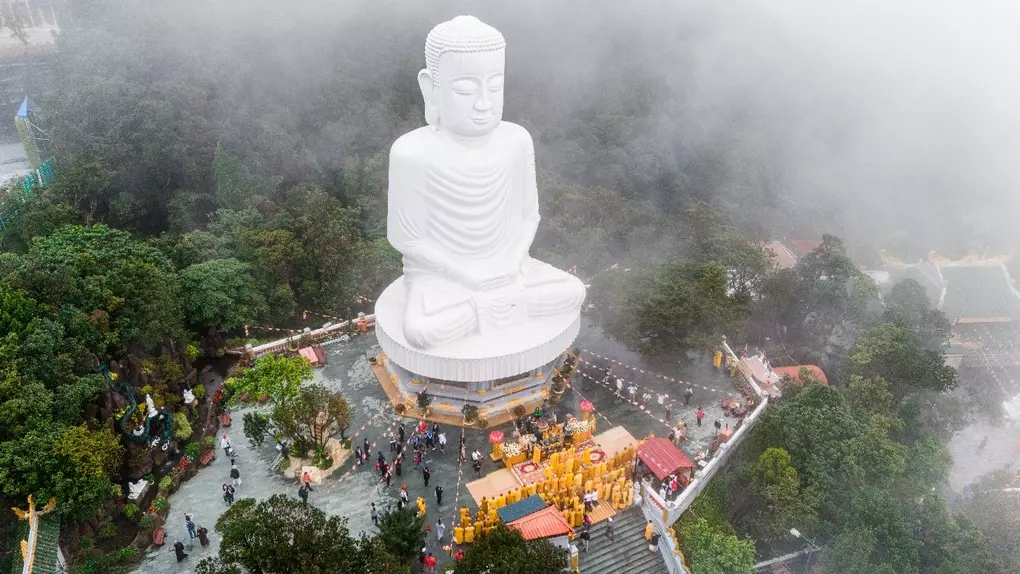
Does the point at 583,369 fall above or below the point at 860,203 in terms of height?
above

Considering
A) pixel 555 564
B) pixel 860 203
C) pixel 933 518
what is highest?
pixel 555 564

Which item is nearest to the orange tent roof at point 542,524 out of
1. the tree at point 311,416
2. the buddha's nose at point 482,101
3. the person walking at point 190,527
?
the tree at point 311,416

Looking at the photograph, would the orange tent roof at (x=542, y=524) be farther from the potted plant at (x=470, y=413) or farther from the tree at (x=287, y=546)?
the potted plant at (x=470, y=413)

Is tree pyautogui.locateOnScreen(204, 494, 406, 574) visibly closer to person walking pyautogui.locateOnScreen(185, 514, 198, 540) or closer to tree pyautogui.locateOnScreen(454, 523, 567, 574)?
tree pyautogui.locateOnScreen(454, 523, 567, 574)

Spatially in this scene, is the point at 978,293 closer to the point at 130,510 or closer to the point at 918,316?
the point at 918,316

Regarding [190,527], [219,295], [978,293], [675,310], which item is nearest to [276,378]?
[190,527]

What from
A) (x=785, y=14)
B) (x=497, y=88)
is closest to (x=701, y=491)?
(x=497, y=88)

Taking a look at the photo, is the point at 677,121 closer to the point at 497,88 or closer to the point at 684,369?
the point at 684,369
